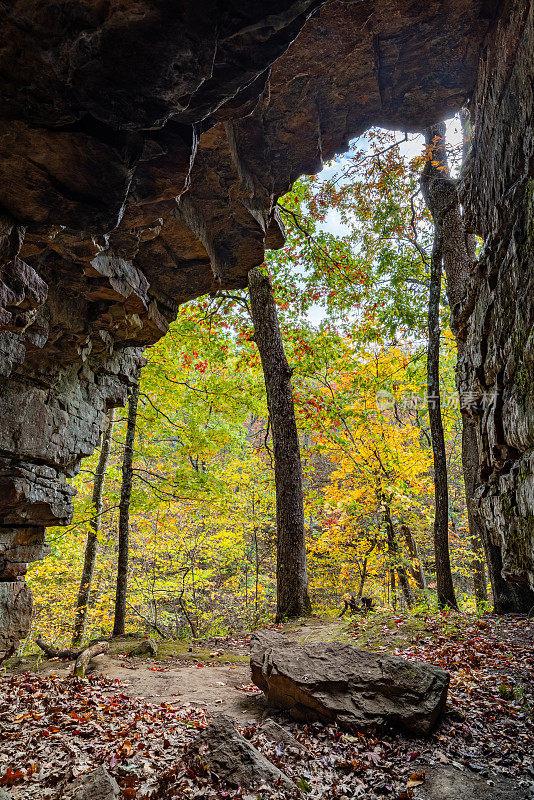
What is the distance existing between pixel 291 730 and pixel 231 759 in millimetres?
1322

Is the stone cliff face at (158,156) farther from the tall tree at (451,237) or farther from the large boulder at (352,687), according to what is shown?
the tall tree at (451,237)

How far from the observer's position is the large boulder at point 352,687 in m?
4.26

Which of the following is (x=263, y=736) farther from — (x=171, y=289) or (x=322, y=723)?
(x=171, y=289)

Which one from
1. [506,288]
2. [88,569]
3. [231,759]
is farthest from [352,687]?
[88,569]

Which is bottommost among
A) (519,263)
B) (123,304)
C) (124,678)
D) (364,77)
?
(124,678)

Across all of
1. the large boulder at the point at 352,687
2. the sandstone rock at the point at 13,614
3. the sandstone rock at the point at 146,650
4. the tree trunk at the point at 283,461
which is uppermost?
the tree trunk at the point at 283,461

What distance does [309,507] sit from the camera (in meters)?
13.7

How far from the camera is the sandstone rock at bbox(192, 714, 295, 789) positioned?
3402 millimetres

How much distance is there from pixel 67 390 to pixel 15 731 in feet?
15.6

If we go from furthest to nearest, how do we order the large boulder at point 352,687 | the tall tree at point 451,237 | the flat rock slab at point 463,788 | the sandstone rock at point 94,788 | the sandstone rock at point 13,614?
the tall tree at point 451,237 < the sandstone rock at point 13,614 < the large boulder at point 352,687 < the flat rock slab at point 463,788 < the sandstone rock at point 94,788

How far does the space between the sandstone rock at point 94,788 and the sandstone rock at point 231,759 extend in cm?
85

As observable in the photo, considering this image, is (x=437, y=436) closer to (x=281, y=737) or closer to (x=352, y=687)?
(x=352, y=687)

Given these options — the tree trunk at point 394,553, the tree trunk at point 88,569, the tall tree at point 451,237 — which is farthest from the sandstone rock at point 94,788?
the tree trunk at point 394,553

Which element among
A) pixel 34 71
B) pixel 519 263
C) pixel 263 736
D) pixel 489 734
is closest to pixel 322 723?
pixel 263 736
